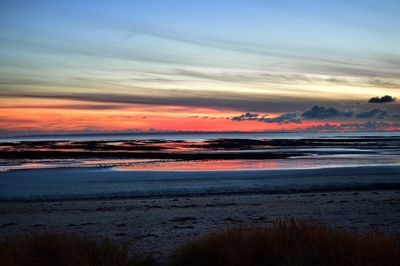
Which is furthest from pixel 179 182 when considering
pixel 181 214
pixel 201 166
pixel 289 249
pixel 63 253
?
pixel 289 249

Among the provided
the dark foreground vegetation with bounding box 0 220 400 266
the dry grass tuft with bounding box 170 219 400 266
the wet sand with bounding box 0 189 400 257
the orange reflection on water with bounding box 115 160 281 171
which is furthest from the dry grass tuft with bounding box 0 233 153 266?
the orange reflection on water with bounding box 115 160 281 171

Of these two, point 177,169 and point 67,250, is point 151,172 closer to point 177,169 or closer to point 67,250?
point 177,169

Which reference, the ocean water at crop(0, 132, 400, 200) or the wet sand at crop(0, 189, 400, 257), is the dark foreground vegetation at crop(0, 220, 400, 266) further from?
the ocean water at crop(0, 132, 400, 200)

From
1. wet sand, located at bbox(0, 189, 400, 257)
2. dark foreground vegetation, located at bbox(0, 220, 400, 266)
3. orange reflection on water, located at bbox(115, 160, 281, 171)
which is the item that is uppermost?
dark foreground vegetation, located at bbox(0, 220, 400, 266)

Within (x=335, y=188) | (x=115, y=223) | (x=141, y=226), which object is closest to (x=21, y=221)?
(x=115, y=223)

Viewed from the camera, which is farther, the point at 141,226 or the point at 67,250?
the point at 141,226

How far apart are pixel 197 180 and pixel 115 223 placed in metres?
→ 12.4

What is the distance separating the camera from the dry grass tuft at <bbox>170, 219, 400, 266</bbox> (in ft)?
24.3

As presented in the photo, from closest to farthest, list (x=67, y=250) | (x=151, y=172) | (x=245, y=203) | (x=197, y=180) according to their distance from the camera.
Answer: (x=67, y=250)
(x=245, y=203)
(x=197, y=180)
(x=151, y=172)

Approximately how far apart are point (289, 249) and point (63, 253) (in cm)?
426

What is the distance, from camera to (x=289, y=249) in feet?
25.9

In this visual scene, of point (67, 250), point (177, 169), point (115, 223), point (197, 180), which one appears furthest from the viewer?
point (177, 169)

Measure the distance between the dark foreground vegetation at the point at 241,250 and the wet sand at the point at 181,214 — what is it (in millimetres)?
1941

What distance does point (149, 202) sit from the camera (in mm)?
18234
